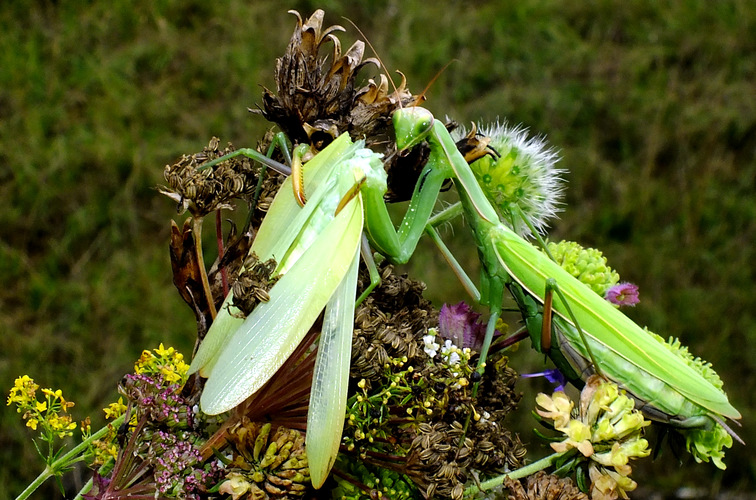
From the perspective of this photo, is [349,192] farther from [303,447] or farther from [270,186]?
[303,447]

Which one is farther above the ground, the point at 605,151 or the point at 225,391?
the point at 605,151

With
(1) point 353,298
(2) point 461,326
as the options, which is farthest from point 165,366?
(2) point 461,326

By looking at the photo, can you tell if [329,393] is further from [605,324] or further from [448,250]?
[605,324]

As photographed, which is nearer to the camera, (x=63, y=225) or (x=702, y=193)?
(x=63, y=225)

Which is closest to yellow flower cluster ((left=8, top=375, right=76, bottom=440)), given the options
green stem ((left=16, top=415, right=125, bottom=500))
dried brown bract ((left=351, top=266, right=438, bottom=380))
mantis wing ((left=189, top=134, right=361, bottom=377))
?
green stem ((left=16, top=415, right=125, bottom=500))

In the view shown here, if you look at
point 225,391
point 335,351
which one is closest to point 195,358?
point 225,391
